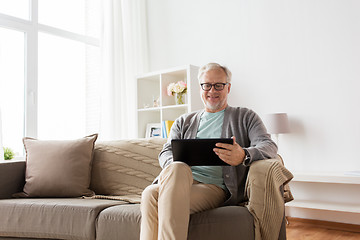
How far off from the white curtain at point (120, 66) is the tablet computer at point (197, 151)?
237cm

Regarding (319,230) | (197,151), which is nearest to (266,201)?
(197,151)

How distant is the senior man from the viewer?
140 cm

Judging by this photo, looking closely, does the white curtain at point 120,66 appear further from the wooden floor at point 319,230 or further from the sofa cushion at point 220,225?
the sofa cushion at point 220,225

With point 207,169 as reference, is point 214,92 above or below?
above

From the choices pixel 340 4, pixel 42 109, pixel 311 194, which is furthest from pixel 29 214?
pixel 340 4

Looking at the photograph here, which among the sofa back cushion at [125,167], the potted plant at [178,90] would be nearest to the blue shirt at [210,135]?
the sofa back cushion at [125,167]

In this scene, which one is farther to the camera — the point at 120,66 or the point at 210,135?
the point at 120,66

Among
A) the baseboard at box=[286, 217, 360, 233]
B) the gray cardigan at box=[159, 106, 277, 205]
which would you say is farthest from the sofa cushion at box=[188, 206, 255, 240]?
the baseboard at box=[286, 217, 360, 233]

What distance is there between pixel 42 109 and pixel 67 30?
955mm

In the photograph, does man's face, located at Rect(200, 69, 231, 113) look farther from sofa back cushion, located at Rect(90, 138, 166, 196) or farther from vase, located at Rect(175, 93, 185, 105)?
vase, located at Rect(175, 93, 185, 105)

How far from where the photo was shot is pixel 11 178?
2.23m

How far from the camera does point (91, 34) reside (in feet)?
13.3

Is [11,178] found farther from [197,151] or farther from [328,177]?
[328,177]

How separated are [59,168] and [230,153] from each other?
121cm
